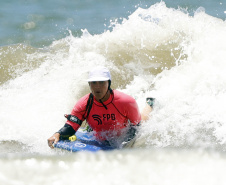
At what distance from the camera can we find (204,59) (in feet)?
25.3

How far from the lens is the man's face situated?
4.05m

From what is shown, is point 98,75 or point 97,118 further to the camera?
point 97,118

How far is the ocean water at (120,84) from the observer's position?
312 centimetres

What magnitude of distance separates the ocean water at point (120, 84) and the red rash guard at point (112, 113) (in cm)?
28

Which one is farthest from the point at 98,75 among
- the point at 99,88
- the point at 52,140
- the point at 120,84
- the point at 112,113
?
the point at 120,84

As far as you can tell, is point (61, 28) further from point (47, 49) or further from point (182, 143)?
point (182, 143)

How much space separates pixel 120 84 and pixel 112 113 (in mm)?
3339

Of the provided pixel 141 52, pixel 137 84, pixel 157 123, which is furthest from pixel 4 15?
pixel 157 123

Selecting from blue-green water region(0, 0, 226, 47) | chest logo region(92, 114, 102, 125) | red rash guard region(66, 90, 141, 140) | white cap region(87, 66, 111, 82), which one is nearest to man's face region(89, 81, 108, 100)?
white cap region(87, 66, 111, 82)

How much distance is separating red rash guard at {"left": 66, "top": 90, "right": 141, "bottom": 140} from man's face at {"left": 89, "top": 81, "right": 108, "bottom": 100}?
0.18 meters

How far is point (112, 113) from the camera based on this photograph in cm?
438

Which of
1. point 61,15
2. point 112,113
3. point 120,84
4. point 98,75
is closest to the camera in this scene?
point 98,75

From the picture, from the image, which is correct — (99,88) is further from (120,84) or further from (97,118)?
(120,84)

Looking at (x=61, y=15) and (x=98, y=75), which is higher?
(x=61, y=15)
